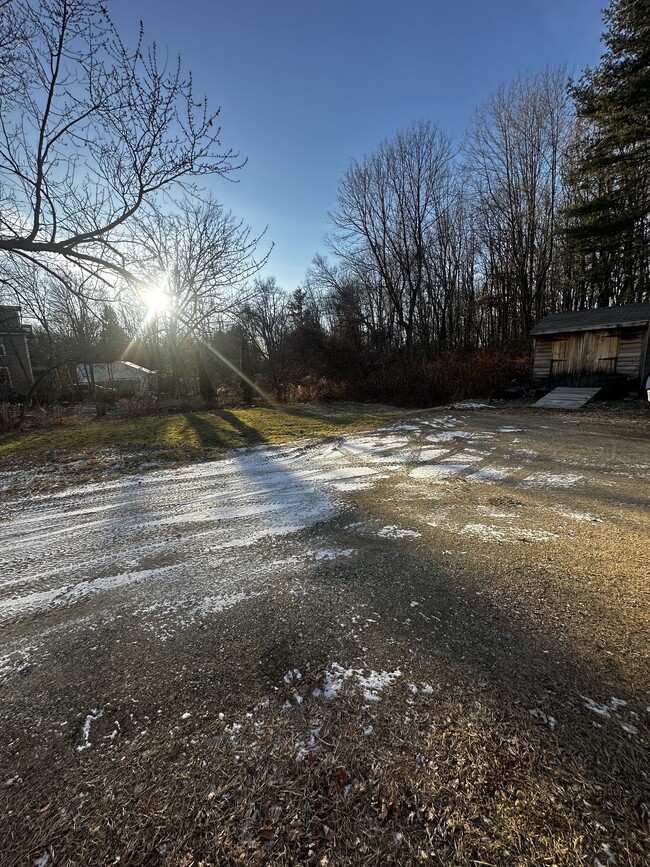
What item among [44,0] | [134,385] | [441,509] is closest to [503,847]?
[441,509]

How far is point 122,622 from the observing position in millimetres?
1949

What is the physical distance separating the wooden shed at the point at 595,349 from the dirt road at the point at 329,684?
12.0m

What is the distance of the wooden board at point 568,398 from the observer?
11.0 meters

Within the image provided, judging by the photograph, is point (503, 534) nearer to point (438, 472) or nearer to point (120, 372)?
point (438, 472)

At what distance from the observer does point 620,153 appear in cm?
1263

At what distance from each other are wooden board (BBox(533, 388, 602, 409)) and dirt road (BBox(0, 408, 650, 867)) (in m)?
9.23

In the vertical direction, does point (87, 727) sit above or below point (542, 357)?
below

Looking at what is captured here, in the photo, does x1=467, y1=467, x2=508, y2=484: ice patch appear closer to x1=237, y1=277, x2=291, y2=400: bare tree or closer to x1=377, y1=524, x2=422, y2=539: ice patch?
x1=377, y1=524, x2=422, y2=539: ice patch

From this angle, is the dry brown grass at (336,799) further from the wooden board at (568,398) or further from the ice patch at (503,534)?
the wooden board at (568,398)

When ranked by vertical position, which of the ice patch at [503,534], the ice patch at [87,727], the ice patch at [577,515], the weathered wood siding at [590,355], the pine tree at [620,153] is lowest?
the ice patch at [577,515]

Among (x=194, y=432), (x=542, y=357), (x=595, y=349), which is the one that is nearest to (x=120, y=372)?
(x=194, y=432)

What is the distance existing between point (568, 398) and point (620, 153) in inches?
375

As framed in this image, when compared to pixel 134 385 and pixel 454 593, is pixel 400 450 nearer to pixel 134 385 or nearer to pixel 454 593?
pixel 454 593

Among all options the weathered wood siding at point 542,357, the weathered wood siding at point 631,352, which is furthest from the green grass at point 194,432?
the weathered wood siding at point 631,352
